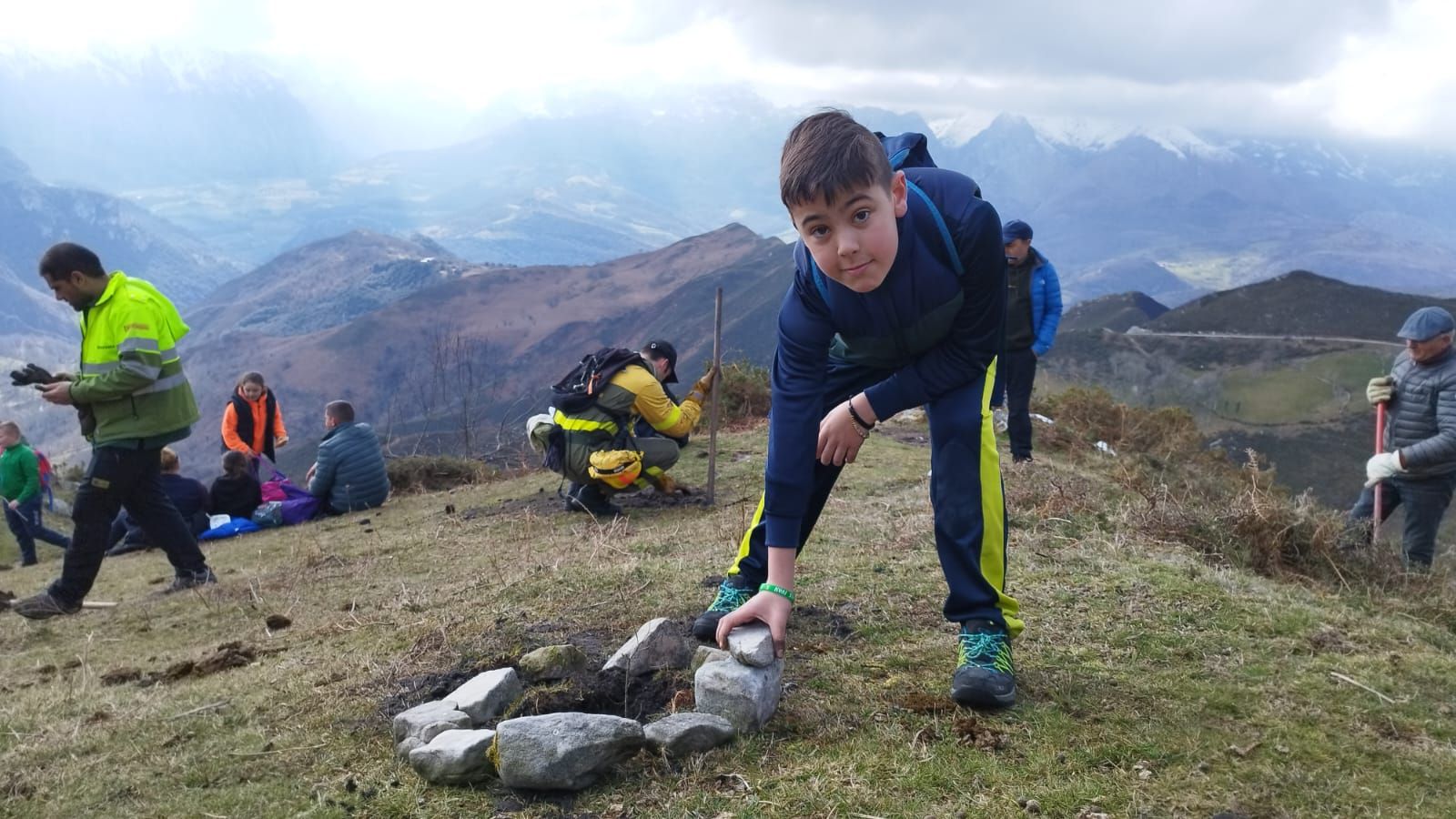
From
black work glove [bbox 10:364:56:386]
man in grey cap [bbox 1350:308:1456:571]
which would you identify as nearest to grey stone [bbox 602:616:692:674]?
black work glove [bbox 10:364:56:386]

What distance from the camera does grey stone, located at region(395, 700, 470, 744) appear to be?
117 inches

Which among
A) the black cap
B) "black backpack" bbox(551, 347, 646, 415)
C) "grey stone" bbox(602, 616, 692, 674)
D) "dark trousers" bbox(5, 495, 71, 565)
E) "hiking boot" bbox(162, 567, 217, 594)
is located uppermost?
the black cap

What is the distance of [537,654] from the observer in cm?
346

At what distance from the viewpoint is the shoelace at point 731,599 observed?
3592 millimetres

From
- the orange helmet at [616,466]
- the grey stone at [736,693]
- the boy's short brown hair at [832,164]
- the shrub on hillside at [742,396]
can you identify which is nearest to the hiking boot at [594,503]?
the orange helmet at [616,466]

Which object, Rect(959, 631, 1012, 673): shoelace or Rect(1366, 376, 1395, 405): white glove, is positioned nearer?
Rect(959, 631, 1012, 673): shoelace

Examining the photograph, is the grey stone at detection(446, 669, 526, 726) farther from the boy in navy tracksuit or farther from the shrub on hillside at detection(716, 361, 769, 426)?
the shrub on hillside at detection(716, 361, 769, 426)

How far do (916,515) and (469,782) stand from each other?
14.4 ft

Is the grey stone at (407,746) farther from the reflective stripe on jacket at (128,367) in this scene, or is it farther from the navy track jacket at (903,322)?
the reflective stripe on jacket at (128,367)

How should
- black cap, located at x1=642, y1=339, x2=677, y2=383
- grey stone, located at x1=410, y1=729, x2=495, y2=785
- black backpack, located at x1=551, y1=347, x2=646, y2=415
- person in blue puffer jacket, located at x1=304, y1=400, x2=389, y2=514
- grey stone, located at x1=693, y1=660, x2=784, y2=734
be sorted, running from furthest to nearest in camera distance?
1. person in blue puffer jacket, located at x1=304, y1=400, x2=389, y2=514
2. black cap, located at x1=642, y1=339, x2=677, y2=383
3. black backpack, located at x1=551, y1=347, x2=646, y2=415
4. grey stone, located at x1=693, y1=660, x2=784, y2=734
5. grey stone, located at x1=410, y1=729, x2=495, y2=785

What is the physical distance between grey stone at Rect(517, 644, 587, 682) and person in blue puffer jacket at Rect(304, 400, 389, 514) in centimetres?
836

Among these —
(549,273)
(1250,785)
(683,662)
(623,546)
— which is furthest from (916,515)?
(549,273)

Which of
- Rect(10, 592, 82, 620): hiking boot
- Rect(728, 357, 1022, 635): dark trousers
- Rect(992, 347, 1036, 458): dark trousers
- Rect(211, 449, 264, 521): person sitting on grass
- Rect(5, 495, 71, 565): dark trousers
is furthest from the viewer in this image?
Rect(5, 495, 71, 565): dark trousers

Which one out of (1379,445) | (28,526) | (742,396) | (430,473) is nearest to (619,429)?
(1379,445)
